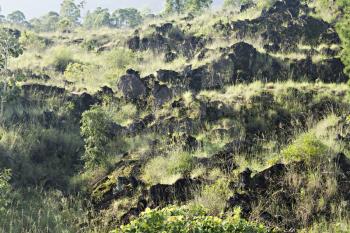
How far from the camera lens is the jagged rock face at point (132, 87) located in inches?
535

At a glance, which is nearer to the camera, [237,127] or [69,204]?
[69,204]

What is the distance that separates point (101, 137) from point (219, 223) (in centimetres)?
598

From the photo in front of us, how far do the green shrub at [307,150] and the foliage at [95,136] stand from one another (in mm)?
4151

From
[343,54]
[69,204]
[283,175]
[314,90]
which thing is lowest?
[69,204]

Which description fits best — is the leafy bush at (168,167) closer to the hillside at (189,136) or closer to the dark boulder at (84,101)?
the hillside at (189,136)

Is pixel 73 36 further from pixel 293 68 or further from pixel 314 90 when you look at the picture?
pixel 314 90

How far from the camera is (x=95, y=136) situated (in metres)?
10.8

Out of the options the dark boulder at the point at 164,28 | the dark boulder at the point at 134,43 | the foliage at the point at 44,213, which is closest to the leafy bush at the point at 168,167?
the foliage at the point at 44,213

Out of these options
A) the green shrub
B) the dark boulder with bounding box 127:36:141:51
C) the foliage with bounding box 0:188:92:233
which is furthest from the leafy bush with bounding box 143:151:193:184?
the dark boulder with bounding box 127:36:141:51

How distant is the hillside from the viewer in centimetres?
811

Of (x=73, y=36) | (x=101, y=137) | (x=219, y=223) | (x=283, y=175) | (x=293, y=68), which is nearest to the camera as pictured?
(x=219, y=223)

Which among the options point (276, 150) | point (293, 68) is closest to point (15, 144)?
point (276, 150)

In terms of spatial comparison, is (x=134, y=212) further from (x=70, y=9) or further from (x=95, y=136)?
(x=70, y=9)

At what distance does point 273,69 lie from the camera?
14.1 metres
